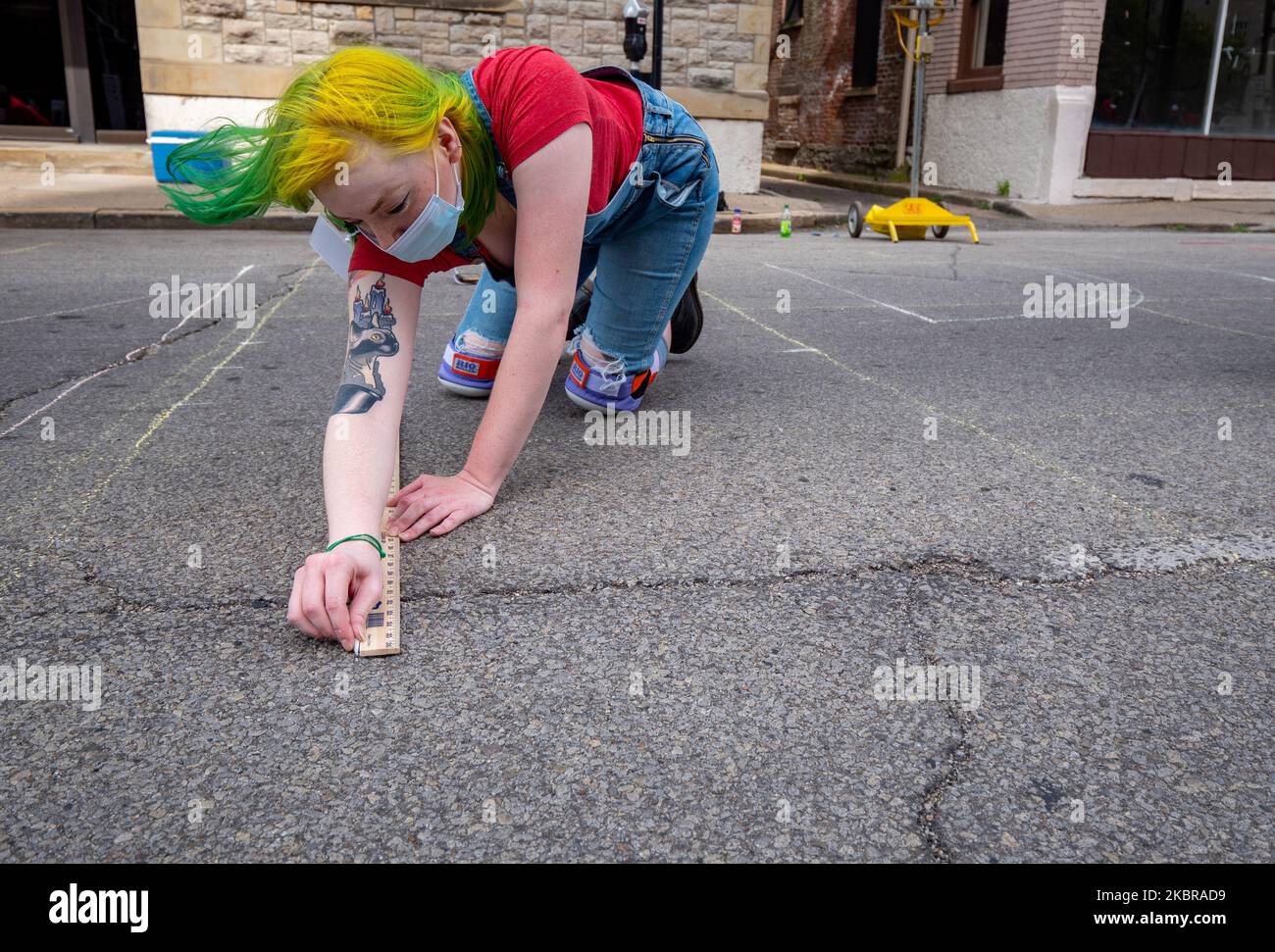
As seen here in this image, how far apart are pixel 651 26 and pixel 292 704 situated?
1116cm

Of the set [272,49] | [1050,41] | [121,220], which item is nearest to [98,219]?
[121,220]

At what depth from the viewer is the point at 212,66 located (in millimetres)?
10453

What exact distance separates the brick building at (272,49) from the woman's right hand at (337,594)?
9112 mm

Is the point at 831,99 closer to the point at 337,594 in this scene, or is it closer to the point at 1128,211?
the point at 1128,211

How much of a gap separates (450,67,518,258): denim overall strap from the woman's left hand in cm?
52

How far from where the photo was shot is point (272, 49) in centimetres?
1060

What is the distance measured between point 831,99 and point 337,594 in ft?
62.1

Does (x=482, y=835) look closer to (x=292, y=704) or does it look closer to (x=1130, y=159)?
(x=292, y=704)

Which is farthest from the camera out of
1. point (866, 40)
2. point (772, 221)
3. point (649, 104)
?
point (866, 40)

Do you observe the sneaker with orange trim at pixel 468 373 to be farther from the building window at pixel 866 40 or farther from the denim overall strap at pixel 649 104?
the building window at pixel 866 40

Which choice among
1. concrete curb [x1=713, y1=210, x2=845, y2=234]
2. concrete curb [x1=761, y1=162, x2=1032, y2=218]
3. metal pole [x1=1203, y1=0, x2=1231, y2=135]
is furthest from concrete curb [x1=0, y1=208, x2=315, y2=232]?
metal pole [x1=1203, y1=0, x2=1231, y2=135]

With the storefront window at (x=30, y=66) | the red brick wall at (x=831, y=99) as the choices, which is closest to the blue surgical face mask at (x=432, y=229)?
the storefront window at (x=30, y=66)

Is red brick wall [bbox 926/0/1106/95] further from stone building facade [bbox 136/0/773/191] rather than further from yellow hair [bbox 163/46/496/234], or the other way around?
yellow hair [bbox 163/46/496/234]
